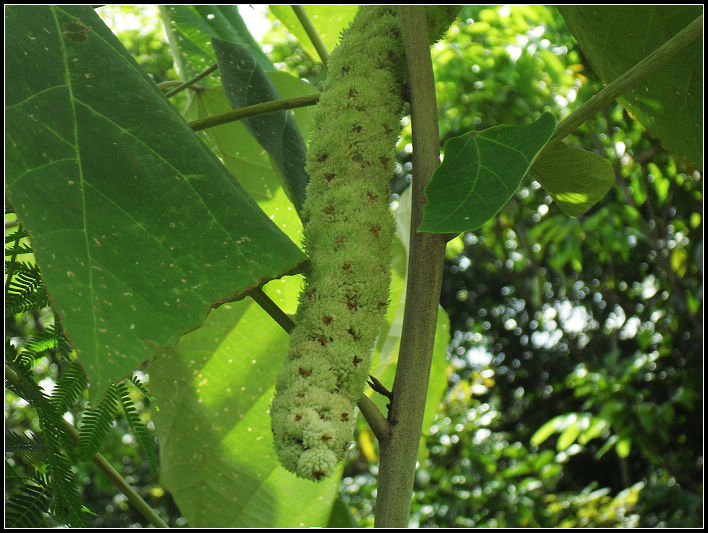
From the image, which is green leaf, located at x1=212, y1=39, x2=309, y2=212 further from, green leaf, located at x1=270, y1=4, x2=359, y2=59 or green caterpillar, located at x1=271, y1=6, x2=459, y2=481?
green leaf, located at x1=270, y1=4, x2=359, y2=59

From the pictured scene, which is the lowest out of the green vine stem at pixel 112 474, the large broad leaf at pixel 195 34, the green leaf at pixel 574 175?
the green vine stem at pixel 112 474

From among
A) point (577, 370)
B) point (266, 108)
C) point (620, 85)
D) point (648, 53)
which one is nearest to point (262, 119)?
point (266, 108)

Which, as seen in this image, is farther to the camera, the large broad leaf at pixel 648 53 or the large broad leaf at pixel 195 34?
the large broad leaf at pixel 195 34

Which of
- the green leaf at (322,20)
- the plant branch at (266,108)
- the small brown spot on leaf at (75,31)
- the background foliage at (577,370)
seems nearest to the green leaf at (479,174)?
the plant branch at (266,108)

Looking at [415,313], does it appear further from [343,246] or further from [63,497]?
[63,497]

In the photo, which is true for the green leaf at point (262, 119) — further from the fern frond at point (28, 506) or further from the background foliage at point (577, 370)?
the background foliage at point (577, 370)

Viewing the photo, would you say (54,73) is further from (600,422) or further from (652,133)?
(600,422)

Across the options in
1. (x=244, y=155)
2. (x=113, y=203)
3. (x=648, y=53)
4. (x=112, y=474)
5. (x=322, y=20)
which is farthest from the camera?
(x=322, y=20)
